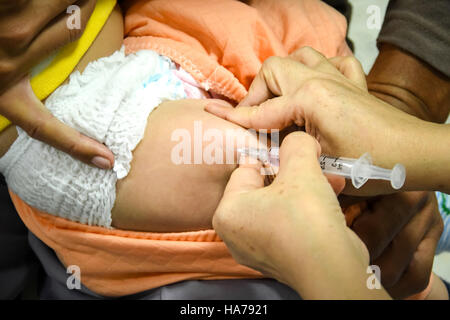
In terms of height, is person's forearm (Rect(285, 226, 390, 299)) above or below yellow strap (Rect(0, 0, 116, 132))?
below

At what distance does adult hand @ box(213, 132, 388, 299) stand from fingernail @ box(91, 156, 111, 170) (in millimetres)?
222

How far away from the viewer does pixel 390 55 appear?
86cm

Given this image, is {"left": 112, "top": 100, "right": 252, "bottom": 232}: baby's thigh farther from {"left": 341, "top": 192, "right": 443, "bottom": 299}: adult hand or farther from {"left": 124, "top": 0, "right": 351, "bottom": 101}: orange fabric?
{"left": 341, "top": 192, "right": 443, "bottom": 299}: adult hand

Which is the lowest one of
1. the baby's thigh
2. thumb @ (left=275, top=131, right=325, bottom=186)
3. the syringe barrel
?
the baby's thigh

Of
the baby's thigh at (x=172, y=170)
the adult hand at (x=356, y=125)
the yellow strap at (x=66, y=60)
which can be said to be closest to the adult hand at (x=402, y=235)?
the adult hand at (x=356, y=125)

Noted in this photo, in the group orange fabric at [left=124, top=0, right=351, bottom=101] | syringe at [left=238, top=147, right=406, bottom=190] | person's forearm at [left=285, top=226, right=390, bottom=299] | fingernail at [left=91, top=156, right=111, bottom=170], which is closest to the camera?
person's forearm at [left=285, top=226, right=390, bottom=299]

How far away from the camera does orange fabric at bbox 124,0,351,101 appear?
720 mm

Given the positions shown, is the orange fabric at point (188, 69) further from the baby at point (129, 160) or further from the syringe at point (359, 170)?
the syringe at point (359, 170)

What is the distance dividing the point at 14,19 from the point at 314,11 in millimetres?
615

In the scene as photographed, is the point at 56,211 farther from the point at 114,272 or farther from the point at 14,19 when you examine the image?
the point at 14,19

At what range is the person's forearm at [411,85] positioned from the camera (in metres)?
0.82

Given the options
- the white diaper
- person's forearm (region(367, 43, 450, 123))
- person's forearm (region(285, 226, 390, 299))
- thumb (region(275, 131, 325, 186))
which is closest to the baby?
the white diaper

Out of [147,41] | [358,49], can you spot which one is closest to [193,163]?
[147,41]

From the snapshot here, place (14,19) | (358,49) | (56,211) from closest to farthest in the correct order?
(14,19) < (56,211) < (358,49)
